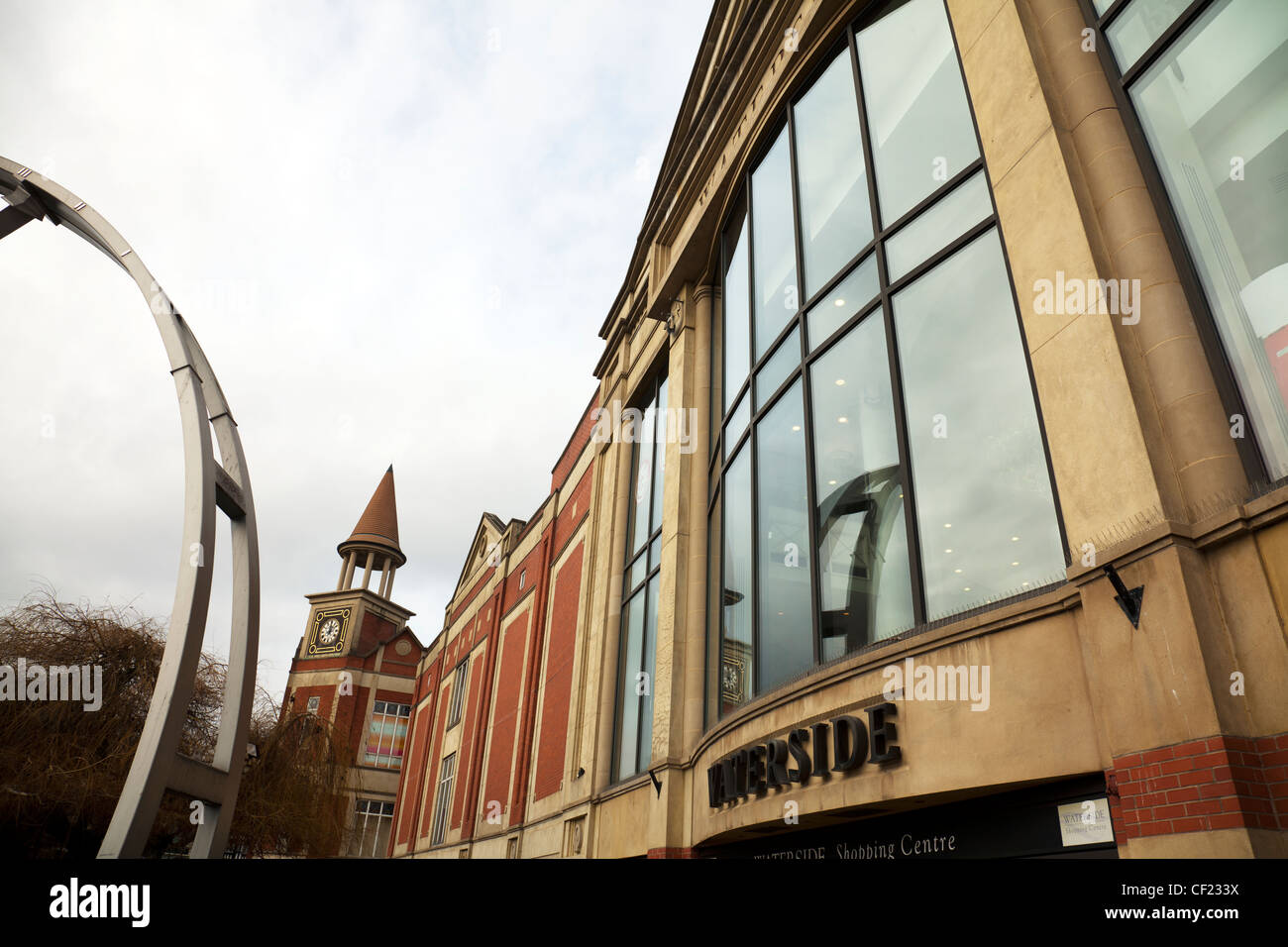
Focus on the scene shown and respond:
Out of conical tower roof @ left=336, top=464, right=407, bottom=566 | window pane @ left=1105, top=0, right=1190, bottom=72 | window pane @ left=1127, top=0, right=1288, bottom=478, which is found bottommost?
window pane @ left=1127, top=0, right=1288, bottom=478

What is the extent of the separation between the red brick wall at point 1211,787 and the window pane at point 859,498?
2.67 m

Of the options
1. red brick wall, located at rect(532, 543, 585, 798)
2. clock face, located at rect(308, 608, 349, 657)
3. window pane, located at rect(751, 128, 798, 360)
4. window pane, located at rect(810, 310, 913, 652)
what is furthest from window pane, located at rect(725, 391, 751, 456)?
clock face, located at rect(308, 608, 349, 657)

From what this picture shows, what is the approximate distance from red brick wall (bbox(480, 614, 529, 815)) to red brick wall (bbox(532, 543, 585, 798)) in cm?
305

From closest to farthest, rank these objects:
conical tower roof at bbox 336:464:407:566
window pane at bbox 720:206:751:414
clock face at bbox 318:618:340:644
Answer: window pane at bbox 720:206:751:414 < clock face at bbox 318:618:340:644 < conical tower roof at bbox 336:464:407:566

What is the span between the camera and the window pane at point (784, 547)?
939cm

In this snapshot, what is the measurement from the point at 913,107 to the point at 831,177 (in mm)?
1613

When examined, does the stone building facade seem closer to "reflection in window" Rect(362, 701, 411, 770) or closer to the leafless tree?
the leafless tree

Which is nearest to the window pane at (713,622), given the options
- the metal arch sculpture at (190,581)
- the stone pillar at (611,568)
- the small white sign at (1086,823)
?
the stone pillar at (611,568)

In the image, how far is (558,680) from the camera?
21875mm

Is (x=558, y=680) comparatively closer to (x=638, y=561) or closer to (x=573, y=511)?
(x=573, y=511)

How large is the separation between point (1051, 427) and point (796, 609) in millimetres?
4224

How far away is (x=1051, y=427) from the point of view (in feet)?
19.5

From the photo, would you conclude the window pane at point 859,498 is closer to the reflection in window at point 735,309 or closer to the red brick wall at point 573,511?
the reflection in window at point 735,309

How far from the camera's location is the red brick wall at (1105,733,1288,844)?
13.6 feet
